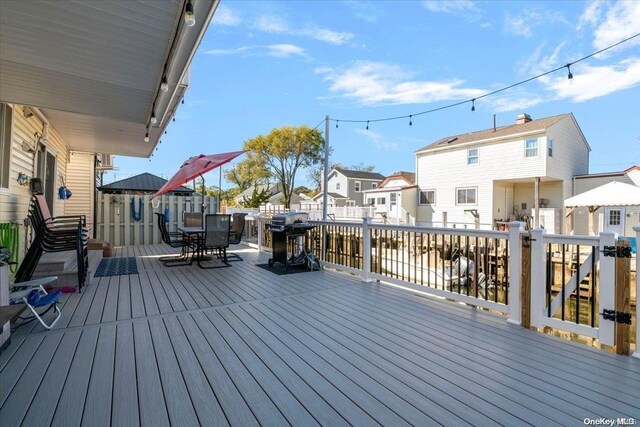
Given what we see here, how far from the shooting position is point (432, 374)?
2051mm

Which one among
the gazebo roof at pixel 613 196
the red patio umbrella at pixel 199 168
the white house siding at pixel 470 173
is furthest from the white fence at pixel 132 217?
the gazebo roof at pixel 613 196

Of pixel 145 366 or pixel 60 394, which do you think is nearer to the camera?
pixel 60 394

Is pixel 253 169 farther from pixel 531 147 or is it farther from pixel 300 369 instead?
pixel 300 369

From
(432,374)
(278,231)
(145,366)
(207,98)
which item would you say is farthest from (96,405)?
(207,98)

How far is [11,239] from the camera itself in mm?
3889

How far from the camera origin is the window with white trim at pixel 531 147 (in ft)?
48.9

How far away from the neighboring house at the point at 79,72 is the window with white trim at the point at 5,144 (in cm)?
1

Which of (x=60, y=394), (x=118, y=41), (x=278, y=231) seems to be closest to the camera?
(x=60, y=394)

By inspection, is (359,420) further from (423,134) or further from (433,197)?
(423,134)

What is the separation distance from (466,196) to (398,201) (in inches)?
154

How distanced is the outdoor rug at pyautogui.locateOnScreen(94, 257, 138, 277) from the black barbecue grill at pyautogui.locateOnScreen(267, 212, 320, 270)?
2.44 meters

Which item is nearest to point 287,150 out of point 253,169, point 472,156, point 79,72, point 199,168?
point 253,169

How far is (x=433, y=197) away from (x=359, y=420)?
18.5 m

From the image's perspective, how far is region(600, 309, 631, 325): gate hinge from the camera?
7.80 ft
